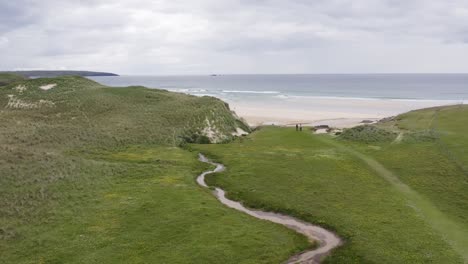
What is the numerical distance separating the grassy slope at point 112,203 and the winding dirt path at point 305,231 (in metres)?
1.03

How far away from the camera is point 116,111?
79.2 metres

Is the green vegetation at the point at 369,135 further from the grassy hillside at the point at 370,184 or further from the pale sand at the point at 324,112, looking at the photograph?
the pale sand at the point at 324,112

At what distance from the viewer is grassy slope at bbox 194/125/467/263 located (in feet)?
90.4

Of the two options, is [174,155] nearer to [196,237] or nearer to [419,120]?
[196,237]

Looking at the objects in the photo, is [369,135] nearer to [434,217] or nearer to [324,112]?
[434,217]

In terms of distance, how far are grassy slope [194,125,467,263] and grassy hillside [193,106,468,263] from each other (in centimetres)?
7

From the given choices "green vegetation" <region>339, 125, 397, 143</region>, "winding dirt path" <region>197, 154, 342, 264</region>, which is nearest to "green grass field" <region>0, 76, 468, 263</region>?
"green vegetation" <region>339, 125, 397, 143</region>

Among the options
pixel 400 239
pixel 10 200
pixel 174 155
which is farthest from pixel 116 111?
pixel 400 239

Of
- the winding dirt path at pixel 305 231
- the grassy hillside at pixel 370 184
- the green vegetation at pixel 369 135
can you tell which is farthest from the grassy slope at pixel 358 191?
the green vegetation at pixel 369 135

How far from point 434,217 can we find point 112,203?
91.0 feet

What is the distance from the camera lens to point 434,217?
1284 inches

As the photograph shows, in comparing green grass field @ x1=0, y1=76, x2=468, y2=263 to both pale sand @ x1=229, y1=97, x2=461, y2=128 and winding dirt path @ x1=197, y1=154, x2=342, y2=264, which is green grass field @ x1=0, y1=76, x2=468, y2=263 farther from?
pale sand @ x1=229, y1=97, x2=461, y2=128

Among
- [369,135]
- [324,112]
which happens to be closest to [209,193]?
[369,135]

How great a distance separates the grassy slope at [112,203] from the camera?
26.8m
